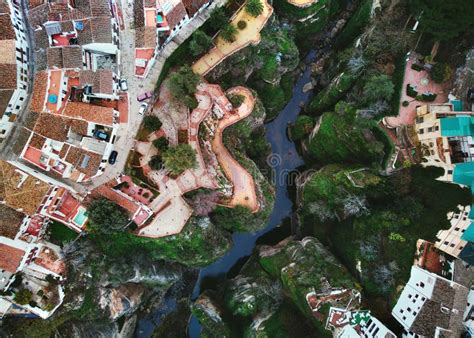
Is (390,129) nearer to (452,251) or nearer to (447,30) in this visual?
(447,30)

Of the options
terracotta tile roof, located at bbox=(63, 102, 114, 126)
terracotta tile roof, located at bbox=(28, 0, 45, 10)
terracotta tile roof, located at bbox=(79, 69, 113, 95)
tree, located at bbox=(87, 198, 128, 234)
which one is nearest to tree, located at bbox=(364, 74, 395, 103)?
terracotta tile roof, located at bbox=(79, 69, 113, 95)

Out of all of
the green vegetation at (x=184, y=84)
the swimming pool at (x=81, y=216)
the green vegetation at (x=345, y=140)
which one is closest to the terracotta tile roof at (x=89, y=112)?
the green vegetation at (x=184, y=84)

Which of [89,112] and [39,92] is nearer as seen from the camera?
[39,92]

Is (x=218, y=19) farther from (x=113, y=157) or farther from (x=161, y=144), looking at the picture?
(x=113, y=157)

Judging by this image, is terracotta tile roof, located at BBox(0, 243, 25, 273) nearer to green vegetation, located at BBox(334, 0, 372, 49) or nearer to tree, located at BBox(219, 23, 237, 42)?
tree, located at BBox(219, 23, 237, 42)

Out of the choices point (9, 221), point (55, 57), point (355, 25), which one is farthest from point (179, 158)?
point (355, 25)

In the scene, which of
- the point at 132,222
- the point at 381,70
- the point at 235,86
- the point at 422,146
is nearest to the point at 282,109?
the point at 235,86
